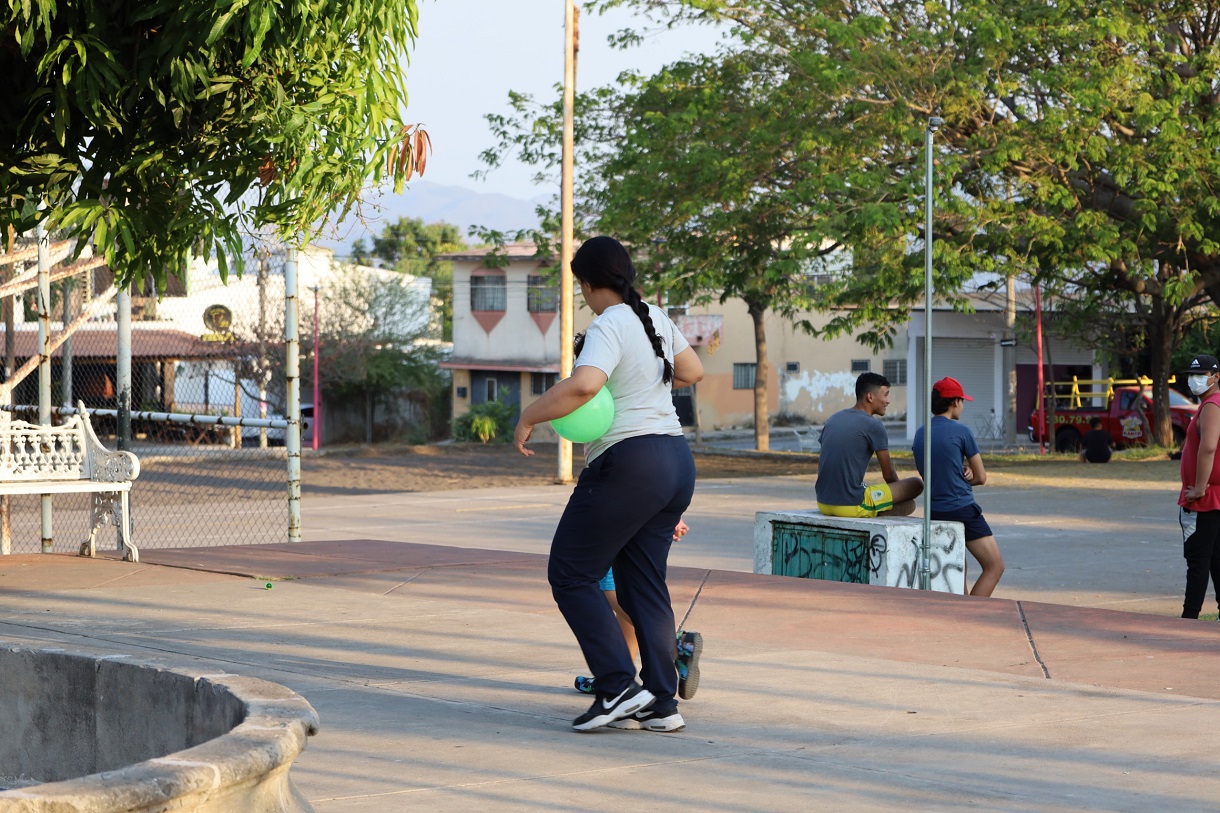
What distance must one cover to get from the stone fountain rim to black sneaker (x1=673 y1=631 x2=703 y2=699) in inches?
89.0

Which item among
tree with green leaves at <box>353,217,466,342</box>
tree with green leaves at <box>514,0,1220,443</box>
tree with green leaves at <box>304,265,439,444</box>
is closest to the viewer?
tree with green leaves at <box>514,0,1220,443</box>

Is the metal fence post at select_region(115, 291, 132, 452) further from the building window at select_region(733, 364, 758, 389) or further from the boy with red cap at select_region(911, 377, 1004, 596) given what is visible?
the building window at select_region(733, 364, 758, 389)

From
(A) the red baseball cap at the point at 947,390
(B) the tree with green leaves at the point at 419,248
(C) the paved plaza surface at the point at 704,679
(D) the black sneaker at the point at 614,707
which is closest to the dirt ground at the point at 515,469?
(C) the paved plaza surface at the point at 704,679

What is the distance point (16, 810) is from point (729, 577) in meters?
7.33

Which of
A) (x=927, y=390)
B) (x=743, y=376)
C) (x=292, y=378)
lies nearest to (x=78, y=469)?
(x=292, y=378)

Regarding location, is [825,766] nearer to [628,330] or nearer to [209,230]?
[628,330]

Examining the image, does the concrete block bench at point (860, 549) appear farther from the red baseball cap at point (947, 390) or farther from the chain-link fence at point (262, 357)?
the chain-link fence at point (262, 357)

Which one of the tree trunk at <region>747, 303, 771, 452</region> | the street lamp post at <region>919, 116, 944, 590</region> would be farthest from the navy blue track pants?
the tree trunk at <region>747, 303, 771, 452</region>

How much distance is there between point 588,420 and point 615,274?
636mm

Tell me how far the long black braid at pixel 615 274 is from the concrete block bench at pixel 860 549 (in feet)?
15.1

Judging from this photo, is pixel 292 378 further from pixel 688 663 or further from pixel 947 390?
pixel 688 663

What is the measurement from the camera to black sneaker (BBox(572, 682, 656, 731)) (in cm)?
539

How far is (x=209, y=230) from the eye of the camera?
7.17 metres

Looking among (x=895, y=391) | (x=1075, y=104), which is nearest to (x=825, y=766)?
(x=1075, y=104)
